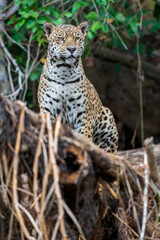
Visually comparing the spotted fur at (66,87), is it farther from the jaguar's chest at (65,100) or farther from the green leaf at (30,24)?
the green leaf at (30,24)

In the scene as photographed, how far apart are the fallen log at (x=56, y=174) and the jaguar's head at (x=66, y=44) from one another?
2.16 metres

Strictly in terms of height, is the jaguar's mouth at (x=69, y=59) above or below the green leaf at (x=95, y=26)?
below

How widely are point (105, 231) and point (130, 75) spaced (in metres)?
8.17

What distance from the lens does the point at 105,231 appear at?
4.78 metres

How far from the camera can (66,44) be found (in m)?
5.92

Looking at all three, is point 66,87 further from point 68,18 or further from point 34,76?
point 68,18

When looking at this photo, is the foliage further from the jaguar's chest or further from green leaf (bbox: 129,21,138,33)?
the jaguar's chest

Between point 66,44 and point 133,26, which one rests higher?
point 133,26

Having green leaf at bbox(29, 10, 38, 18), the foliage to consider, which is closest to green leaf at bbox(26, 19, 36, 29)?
the foliage

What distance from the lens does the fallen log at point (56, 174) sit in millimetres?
3561

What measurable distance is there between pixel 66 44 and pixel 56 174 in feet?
9.17

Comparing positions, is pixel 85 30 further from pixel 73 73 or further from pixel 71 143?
pixel 71 143

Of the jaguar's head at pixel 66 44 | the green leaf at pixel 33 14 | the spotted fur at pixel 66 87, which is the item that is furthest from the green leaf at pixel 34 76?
the jaguar's head at pixel 66 44

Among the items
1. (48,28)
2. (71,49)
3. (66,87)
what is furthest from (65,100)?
(48,28)
